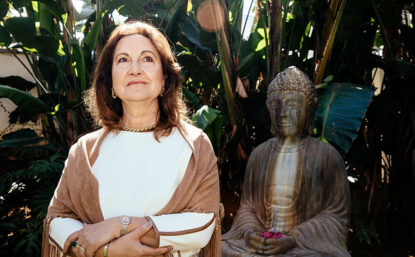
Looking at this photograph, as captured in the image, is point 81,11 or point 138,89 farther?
point 81,11

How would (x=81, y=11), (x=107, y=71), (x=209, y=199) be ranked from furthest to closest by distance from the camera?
(x=81, y=11) → (x=107, y=71) → (x=209, y=199)

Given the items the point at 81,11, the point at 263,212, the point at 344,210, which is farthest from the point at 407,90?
the point at 81,11

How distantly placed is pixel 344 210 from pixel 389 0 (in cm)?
220

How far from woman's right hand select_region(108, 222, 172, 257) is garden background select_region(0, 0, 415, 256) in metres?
Answer: 1.58

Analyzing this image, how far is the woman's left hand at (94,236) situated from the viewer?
1.28 metres

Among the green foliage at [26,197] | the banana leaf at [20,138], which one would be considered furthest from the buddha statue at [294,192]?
the banana leaf at [20,138]

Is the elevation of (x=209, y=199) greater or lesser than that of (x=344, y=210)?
greater

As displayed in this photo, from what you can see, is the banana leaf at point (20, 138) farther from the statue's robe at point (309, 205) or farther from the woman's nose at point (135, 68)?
the woman's nose at point (135, 68)

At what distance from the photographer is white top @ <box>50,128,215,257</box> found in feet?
4.44

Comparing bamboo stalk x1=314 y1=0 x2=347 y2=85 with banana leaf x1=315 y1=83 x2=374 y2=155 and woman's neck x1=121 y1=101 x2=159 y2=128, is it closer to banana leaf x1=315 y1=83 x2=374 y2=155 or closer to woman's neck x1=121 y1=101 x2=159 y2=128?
banana leaf x1=315 y1=83 x2=374 y2=155

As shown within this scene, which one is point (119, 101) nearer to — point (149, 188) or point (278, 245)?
point (149, 188)

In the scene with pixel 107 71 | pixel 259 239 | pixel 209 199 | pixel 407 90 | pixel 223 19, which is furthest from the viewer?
pixel 407 90

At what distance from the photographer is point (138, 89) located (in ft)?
4.75

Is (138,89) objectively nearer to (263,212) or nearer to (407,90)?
(263,212)
